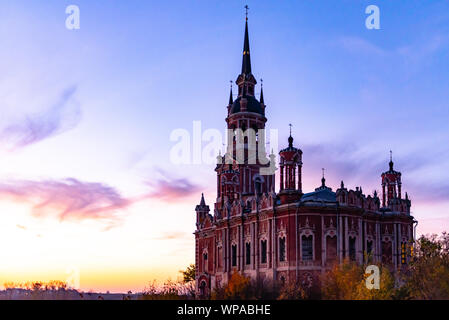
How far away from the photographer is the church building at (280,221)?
63.3m

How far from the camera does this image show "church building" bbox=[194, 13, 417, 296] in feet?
208

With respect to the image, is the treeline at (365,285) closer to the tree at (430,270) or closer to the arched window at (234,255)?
the tree at (430,270)

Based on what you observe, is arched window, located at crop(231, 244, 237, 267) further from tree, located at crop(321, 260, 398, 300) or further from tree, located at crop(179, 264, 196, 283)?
tree, located at crop(179, 264, 196, 283)

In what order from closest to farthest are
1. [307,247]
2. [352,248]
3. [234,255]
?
[307,247] < [352,248] < [234,255]

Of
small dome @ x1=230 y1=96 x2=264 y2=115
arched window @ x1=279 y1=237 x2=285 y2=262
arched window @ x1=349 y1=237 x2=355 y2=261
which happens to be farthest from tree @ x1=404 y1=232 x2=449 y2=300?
small dome @ x1=230 y1=96 x2=264 y2=115

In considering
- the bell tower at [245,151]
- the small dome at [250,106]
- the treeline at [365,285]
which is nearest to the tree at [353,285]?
the treeline at [365,285]

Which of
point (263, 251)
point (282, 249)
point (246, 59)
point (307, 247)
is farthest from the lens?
point (246, 59)

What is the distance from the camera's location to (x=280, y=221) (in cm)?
6506

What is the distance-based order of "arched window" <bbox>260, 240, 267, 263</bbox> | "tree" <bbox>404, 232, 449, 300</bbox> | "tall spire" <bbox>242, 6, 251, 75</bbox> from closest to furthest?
"tree" <bbox>404, 232, 449, 300</bbox>, "arched window" <bbox>260, 240, 267, 263</bbox>, "tall spire" <bbox>242, 6, 251, 75</bbox>

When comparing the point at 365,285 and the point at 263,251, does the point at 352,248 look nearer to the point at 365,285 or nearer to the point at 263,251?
the point at 263,251

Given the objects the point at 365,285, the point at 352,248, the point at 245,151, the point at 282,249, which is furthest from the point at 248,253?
the point at 365,285

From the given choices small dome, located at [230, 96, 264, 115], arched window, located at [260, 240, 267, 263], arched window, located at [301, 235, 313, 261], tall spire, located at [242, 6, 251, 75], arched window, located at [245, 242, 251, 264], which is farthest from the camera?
tall spire, located at [242, 6, 251, 75]
